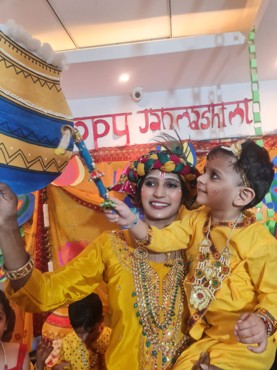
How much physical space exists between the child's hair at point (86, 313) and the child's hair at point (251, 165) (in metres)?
1.13

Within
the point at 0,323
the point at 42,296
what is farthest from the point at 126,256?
the point at 0,323

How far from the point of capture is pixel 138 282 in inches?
56.1

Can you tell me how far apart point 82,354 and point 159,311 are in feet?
2.52

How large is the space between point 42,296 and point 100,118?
1853 mm

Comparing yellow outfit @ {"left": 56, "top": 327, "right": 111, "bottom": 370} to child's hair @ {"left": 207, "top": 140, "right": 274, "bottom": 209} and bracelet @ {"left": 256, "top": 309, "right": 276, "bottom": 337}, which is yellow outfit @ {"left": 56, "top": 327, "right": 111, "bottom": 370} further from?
child's hair @ {"left": 207, "top": 140, "right": 274, "bottom": 209}

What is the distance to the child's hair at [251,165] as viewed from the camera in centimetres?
128

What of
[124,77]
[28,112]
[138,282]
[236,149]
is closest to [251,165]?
[236,149]

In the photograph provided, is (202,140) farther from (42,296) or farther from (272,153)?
(42,296)

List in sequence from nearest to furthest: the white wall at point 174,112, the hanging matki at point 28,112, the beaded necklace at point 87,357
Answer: the hanging matki at point 28,112 → the beaded necklace at point 87,357 → the white wall at point 174,112

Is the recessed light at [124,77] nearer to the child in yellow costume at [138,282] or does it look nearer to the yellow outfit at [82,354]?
the child in yellow costume at [138,282]

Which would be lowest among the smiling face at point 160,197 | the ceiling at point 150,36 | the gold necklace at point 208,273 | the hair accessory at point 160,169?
the gold necklace at point 208,273

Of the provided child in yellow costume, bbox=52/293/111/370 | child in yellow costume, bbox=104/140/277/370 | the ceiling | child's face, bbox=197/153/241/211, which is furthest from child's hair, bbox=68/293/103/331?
the ceiling

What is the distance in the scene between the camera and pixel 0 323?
1.92 metres

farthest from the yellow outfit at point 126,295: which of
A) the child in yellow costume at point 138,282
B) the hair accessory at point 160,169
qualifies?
the hair accessory at point 160,169
